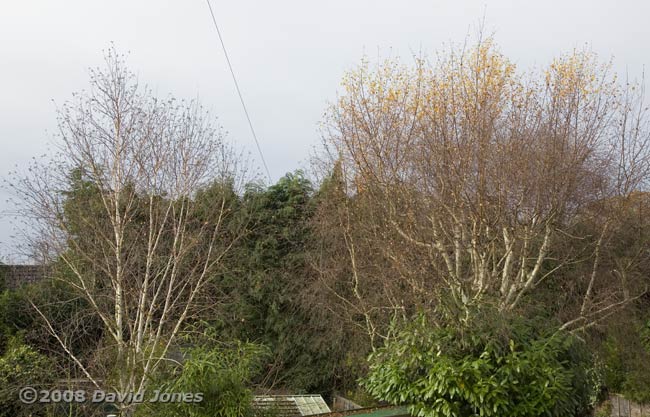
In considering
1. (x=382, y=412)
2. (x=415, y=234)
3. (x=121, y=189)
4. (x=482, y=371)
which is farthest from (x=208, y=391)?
(x=415, y=234)

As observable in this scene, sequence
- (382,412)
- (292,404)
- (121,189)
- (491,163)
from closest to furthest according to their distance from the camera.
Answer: (382,412), (491,163), (121,189), (292,404)

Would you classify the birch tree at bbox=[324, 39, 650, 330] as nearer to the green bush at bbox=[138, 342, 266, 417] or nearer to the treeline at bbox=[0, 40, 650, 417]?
the treeline at bbox=[0, 40, 650, 417]

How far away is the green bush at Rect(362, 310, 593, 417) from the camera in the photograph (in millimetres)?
5086

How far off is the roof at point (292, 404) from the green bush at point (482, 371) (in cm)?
102

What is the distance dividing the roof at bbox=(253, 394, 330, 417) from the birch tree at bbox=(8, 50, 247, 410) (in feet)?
4.18

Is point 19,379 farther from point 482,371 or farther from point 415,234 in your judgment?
point 482,371

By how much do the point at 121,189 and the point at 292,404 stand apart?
3306 mm

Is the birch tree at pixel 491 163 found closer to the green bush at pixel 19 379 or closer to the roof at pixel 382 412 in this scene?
the roof at pixel 382 412

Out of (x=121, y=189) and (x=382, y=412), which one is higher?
(x=121, y=189)

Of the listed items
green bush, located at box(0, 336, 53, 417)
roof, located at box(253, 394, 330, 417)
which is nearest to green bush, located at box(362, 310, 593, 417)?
roof, located at box(253, 394, 330, 417)

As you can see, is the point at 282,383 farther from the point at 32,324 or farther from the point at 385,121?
the point at 385,121

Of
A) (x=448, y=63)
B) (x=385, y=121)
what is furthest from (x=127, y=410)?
(x=448, y=63)

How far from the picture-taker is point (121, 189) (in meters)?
6.92

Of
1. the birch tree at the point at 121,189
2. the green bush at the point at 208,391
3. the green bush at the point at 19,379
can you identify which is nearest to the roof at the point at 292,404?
the green bush at the point at 208,391
